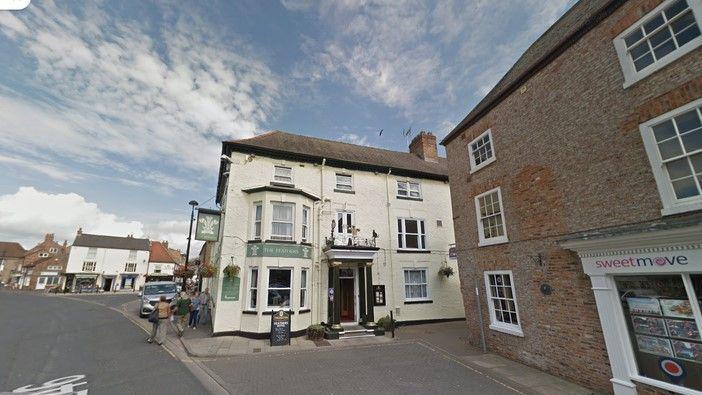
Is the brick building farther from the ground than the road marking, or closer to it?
farther from the ground

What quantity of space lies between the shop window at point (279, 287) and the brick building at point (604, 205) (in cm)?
791

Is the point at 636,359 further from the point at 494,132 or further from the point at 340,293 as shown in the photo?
the point at 340,293

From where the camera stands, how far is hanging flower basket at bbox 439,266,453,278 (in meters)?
16.3

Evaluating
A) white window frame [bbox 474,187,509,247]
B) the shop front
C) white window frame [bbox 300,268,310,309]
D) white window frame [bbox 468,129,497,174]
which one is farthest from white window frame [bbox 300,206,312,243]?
the shop front

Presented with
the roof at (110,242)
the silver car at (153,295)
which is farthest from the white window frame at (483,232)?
the roof at (110,242)

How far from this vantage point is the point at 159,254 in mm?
56062

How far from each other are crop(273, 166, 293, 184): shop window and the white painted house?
5009 centimetres

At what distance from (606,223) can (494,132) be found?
4800mm

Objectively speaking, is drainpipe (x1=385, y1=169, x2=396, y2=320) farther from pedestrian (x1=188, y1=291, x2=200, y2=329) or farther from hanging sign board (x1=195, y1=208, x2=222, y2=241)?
pedestrian (x1=188, y1=291, x2=200, y2=329)

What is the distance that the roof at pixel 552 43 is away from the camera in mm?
7434

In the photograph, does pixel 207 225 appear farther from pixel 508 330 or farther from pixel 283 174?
pixel 508 330

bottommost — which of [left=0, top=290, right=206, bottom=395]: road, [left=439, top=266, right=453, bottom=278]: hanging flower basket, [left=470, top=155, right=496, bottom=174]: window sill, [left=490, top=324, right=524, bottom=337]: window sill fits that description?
[left=0, top=290, right=206, bottom=395]: road

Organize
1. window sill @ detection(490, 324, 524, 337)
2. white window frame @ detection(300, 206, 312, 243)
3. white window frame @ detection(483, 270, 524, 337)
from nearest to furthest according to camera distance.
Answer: window sill @ detection(490, 324, 524, 337) → white window frame @ detection(483, 270, 524, 337) → white window frame @ detection(300, 206, 312, 243)

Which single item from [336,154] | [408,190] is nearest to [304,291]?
[336,154]
